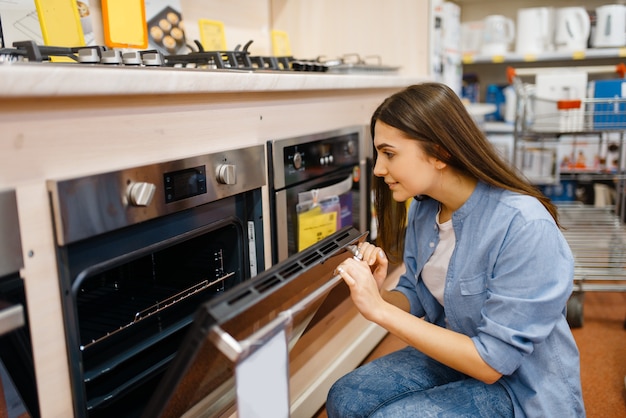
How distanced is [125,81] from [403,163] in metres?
0.55

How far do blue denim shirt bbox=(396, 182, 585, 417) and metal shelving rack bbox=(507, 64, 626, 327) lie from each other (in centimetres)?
133

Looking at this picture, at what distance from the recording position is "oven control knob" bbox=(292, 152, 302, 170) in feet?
4.92

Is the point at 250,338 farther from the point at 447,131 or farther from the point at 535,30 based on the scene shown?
the point at 535,30

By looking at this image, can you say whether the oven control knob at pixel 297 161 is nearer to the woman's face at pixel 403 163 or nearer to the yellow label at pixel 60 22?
the woman's face at pixel 403 163

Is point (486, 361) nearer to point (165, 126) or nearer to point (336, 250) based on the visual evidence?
point (336, 250)

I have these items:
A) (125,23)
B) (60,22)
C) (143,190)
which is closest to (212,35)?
(125,23)

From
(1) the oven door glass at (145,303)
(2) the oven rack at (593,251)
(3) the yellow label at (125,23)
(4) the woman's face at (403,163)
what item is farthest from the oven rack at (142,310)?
(2) the oven rack at (593,251)

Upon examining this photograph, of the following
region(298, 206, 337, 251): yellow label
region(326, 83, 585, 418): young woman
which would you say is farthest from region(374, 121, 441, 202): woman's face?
region(298, 206, 337, 251): yellow label

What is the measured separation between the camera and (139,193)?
0.97 metres

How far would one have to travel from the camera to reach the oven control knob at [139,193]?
968 millimetres

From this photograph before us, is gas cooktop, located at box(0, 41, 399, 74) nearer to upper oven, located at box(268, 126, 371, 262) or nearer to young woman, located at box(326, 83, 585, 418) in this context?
upper oven, located at box(268, 126, 371, 262)

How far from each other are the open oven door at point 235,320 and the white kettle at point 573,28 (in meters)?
2.81

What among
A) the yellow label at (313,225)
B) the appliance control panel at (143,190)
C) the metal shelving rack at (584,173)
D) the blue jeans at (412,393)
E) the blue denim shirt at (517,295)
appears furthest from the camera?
the metal shelving rack at (584,173)

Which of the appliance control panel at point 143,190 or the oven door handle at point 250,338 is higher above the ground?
the appliance control panel at point 143,190
